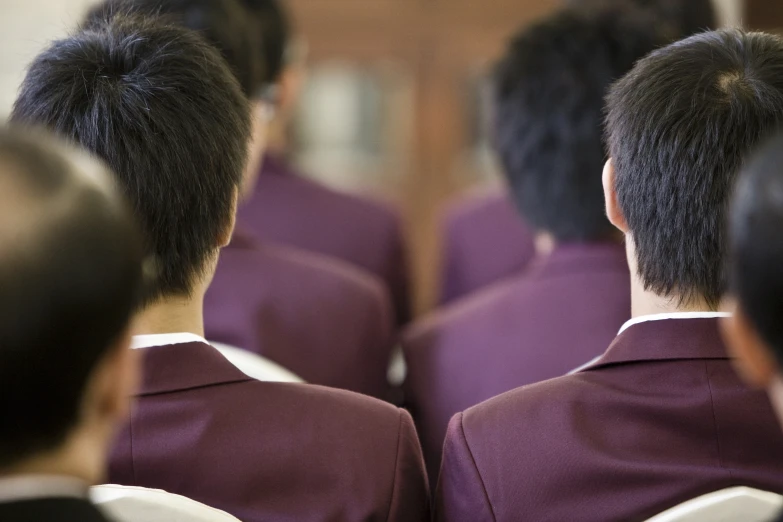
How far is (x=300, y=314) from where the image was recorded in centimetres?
160

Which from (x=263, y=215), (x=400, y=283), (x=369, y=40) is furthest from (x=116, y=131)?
(x=369, y=40)

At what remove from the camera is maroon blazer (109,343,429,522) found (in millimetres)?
982

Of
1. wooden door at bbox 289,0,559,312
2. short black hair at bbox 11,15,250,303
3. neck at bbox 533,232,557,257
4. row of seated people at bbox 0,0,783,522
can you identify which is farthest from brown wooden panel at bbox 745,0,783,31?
short black hair at bbox 11,15,250,303

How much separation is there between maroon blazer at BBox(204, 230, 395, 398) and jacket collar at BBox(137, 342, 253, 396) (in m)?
0.46

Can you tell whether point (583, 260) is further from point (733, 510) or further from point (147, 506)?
point (147, 506)

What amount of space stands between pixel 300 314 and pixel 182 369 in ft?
1.88

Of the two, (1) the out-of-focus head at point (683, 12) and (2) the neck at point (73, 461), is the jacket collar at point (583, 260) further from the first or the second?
(2) the neck at point (73, 461)

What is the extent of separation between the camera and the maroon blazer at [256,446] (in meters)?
0.98

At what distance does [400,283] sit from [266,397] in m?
1.31

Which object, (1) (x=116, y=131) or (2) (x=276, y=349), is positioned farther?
(2) (x=276, y=349)

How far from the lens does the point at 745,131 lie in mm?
1030

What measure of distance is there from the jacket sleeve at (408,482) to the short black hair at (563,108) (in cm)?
68

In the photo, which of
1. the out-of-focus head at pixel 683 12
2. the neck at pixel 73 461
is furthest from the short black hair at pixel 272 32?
the neck at pixel 73 461

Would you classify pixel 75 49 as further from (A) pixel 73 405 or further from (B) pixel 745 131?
(B) pixel 745 131
